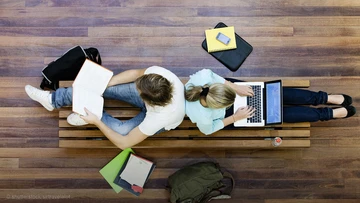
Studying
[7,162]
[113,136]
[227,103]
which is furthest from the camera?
[7,162]

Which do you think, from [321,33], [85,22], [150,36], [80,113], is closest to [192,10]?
[150,36]

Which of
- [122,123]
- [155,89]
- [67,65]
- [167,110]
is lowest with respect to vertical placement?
[122,123]

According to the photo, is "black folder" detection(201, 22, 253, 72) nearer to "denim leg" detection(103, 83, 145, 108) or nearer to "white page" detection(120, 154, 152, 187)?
"denim leg" detection(103, 83, 145, 108)

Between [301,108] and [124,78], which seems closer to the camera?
[124,78]

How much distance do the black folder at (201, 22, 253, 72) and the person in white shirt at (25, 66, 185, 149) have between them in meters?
0.71

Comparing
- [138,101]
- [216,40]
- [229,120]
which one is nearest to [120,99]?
[138,101]

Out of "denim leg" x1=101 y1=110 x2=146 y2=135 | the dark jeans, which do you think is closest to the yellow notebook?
the dark jeans

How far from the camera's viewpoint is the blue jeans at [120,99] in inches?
91.1

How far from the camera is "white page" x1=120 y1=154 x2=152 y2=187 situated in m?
2.65

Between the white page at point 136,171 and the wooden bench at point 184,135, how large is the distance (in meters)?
0.22

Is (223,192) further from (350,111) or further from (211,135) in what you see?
(350,111)

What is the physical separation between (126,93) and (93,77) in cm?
23

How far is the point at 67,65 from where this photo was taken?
8.12ft

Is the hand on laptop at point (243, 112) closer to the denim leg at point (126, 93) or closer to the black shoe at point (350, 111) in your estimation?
the denim leg at point (126, 93)
